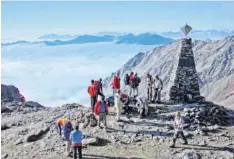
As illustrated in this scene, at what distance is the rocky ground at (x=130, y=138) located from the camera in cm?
2314

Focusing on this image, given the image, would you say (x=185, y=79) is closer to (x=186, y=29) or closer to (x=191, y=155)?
(x=186, y=29)

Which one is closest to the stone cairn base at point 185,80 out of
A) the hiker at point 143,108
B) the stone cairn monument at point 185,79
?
the stone cairn monument at point 185,79

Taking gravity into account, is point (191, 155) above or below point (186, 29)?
below

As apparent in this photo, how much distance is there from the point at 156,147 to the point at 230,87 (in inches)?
5980

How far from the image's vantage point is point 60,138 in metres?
25.5

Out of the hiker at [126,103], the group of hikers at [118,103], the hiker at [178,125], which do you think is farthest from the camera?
the hiker at [126,103]

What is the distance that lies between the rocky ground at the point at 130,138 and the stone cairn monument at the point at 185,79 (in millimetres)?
2547

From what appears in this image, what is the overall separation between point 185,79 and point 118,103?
8028mm

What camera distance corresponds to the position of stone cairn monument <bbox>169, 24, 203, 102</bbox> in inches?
1302

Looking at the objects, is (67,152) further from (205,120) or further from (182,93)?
(182,93)

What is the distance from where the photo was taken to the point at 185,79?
109ft

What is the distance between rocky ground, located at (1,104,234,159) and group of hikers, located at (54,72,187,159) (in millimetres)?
637

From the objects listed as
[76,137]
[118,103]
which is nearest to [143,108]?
[118,103]

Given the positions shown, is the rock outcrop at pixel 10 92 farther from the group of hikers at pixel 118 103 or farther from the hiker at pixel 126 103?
the hiker at pixel 126 103
